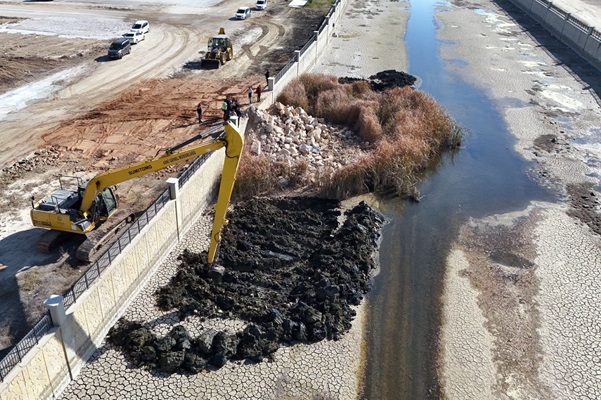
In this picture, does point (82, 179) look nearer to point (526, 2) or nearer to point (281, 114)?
point (281, 114)

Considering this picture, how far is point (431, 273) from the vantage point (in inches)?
805

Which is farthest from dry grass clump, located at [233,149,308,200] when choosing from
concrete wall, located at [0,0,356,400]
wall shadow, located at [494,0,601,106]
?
wall shadow, located at [494,0,601,106]

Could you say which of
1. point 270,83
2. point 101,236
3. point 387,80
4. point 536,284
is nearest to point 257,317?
point 101,236

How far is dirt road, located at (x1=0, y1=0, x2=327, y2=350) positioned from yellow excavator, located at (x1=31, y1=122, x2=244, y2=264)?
1.22 m

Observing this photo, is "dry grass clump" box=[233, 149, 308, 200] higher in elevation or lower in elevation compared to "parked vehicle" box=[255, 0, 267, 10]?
lower

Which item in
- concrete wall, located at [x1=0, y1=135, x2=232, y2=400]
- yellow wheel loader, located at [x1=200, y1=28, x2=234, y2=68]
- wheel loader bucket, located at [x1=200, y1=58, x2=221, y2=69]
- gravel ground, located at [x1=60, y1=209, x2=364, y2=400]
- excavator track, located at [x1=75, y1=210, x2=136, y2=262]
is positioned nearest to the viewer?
concrete wall, located at [x1=0, y1=135, x2=232, y2=400]

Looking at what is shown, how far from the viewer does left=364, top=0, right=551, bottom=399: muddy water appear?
53.2 ft

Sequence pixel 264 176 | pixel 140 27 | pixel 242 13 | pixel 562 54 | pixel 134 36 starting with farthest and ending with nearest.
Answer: pixel 242 13 < pixel 562 54 < pixel 140 27 < pixel 134 36 < pixel 264 176

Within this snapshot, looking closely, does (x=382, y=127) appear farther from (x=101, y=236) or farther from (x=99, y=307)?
(x=99, y=307)

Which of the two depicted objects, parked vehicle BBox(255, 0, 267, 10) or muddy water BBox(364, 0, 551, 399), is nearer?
muddy water BBox(364, 0, 551, 399)

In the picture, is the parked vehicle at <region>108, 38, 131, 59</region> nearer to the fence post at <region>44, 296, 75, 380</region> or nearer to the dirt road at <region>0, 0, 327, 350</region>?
the dirt road at <region>0, 0, 327, 350</region>

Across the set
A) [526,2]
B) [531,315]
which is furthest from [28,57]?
[526,2]

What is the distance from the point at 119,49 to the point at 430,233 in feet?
94.3

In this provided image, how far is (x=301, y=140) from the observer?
2833 centimetres
